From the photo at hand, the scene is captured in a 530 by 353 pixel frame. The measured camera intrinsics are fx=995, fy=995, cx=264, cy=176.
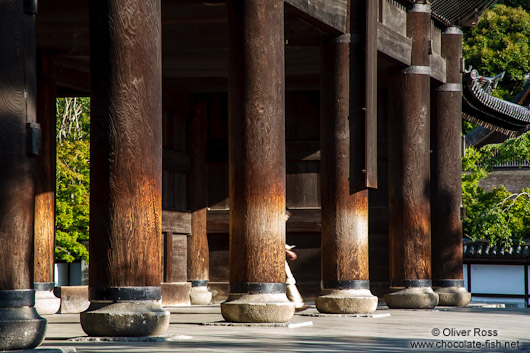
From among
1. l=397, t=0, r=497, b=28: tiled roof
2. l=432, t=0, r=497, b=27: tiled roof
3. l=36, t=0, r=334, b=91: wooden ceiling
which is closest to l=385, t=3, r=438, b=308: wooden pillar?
l=36, t=0, r=334, b=91: wooden ceiling

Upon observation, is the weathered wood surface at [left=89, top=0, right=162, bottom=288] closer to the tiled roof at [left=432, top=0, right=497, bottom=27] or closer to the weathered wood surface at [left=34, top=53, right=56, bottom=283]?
the weathered wood surface at [left=34, top=53, right=56, bottom=283]

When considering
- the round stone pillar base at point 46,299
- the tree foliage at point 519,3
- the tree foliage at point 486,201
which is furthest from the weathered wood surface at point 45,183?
the tree foliage at point 519,3

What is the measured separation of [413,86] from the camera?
20062mm

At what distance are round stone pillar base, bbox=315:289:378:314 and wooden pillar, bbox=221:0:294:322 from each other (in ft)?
10.1

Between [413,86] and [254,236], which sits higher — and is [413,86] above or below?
above

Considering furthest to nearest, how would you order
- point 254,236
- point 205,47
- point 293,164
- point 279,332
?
point 293,164
point 205,47
point 254,236
point 279,332

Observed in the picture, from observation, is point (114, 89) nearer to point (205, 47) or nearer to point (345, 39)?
point (345, 39)

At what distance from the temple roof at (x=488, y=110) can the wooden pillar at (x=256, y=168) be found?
39.5 feet

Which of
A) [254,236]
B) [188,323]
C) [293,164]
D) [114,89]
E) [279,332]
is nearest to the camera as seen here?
[114,89]

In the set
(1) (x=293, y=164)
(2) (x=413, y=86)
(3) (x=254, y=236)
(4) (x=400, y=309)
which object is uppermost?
(2) (x=413, y=86)

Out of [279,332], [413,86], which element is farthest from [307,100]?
[279,332]

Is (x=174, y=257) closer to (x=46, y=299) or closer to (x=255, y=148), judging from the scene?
(x=46, y=299)

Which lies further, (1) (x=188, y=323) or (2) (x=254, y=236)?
(1) (x=188, y=323)

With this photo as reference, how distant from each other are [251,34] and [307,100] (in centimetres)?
973
